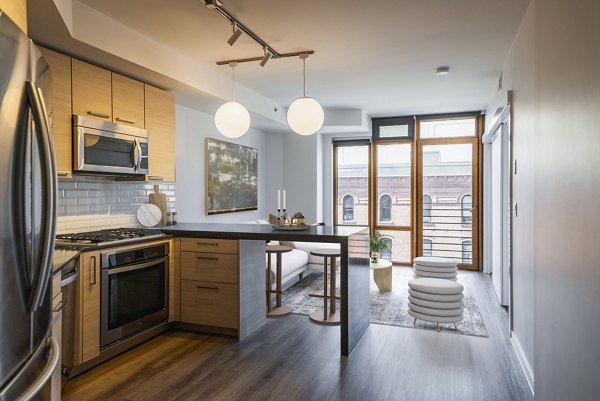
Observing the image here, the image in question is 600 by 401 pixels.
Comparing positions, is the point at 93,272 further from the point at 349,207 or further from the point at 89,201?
the point at 349,207

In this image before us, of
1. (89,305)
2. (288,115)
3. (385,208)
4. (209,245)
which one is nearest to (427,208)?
(385,208)

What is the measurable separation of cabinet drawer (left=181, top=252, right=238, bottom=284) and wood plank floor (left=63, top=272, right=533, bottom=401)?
52cm

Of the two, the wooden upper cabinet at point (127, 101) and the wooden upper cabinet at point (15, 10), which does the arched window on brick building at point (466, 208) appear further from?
the wooden upper cabinet at point (15, 10)

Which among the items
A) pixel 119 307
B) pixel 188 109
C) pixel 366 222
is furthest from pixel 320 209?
pixel 119 307

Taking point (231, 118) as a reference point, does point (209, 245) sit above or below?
below

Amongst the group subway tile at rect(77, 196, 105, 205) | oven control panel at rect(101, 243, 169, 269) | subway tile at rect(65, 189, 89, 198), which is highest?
subway tile at rect(65, 189, 89, 198)

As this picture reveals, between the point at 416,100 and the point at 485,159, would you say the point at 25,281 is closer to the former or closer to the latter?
the point at 416,100

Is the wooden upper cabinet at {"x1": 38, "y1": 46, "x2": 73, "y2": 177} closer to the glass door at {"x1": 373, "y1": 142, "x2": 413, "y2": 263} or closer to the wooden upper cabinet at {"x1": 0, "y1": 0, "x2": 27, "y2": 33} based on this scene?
the wooden upper cabinet at {"x1": 0, "y1": 0, "x2": 27, "y2": 33}

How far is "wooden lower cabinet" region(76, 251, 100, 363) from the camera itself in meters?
2.74

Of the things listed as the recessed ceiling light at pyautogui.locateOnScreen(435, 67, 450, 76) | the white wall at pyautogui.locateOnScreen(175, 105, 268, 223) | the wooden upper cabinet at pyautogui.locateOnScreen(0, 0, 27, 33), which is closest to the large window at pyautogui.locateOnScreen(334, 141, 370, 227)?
the white wall at pyautogui.locateOnScreen(175, 105, 268, 223)

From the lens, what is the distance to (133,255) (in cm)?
313

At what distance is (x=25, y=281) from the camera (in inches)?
43.9

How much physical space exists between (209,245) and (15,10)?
2369 millimetres

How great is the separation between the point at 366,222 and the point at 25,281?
6.66m
